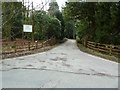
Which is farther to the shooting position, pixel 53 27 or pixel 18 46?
pixel 53 27

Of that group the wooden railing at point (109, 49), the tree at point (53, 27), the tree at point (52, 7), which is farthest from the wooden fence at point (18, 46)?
the wooden railing at point (109, 49)

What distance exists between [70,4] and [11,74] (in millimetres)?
12058

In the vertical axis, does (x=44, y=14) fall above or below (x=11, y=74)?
above

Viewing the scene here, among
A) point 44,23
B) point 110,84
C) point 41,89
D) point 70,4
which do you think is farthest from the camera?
point 44,23

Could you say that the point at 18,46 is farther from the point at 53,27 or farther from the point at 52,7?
the point at 52,7

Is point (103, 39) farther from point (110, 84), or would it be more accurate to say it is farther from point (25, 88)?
point (25, 88)

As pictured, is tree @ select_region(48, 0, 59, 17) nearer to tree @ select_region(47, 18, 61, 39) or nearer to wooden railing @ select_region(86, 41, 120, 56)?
tree @ select_region(47, 18, 61, 39)

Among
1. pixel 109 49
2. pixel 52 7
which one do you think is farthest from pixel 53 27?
pixel 109 49

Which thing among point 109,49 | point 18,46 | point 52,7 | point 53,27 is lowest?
point 109,49

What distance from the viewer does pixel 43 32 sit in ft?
58.4

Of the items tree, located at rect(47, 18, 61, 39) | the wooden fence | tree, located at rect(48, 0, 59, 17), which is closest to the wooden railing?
the wooden fence

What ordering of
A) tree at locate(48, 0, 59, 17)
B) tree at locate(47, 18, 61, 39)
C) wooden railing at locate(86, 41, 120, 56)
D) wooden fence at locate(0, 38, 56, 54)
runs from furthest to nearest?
tree at locate(47, 18, 61, 39), tree at locate(48, 0, 59, 17), wooden railing at locate(86, 41, 120, 56), wooden fence at locate(0, 38, 56, 54)

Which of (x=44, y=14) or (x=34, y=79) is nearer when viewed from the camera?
(x=34, y=79)

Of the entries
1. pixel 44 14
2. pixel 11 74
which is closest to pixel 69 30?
pixel 44 14
